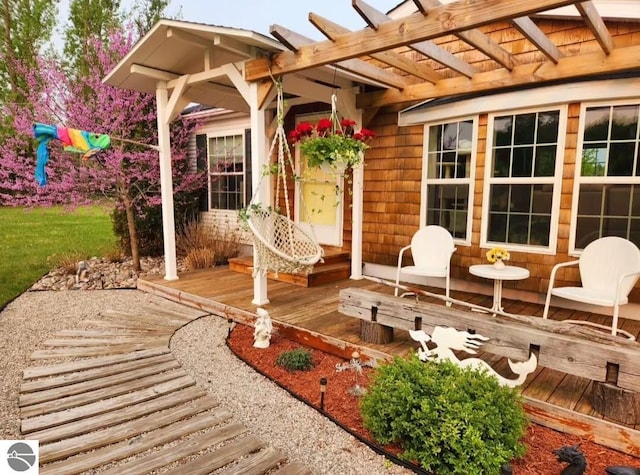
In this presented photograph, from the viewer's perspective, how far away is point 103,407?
2428 mm

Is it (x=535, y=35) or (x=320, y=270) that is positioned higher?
(x=535, y=35)

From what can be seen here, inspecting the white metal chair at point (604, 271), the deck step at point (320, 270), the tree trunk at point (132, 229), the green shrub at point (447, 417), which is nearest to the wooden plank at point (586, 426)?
the green shrub at point (447, 417)

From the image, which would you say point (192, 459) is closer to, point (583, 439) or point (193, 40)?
point (583, 439)

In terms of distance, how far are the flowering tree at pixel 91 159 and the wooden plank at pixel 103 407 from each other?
14.0ft

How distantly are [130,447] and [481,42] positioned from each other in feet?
12.0

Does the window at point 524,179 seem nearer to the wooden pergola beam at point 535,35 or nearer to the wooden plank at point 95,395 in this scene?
the wooden pergola beam at point 535,35

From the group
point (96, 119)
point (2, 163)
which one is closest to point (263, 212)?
point (96, 119)

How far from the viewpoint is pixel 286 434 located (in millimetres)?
2209

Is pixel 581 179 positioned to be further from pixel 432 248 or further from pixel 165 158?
pixel 165 158

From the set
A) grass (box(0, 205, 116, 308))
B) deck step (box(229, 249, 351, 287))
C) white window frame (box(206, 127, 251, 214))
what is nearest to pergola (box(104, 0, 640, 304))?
deck step (box(229, 249, 351, 287))

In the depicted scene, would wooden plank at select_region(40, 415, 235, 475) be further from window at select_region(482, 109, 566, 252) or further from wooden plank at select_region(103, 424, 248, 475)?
window at select_region(482, 109, 566, 252)

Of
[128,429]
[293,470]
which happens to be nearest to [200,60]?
[128,429]

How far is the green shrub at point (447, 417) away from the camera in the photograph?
1.77 m

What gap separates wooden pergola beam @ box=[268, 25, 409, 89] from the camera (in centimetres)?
313
